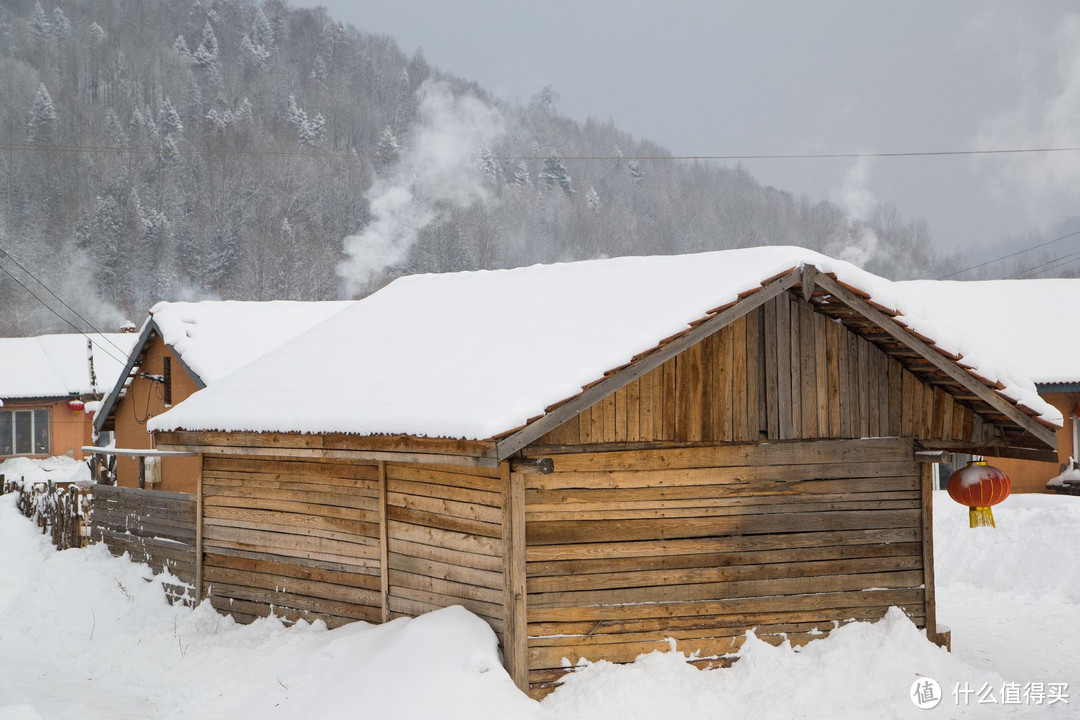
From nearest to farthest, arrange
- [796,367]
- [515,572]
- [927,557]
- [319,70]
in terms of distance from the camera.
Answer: [515,572] → [796,367] → [927,557] → [319,70]

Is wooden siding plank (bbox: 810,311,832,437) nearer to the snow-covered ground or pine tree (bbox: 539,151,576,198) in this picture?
the snow-covered ground

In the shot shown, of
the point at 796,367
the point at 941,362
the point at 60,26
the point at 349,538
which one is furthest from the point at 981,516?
the point at 60,26

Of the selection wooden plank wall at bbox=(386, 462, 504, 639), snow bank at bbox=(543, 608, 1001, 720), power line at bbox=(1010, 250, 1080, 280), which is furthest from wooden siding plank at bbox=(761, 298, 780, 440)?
power line at bbox=(1010, 250, 1080, 280)

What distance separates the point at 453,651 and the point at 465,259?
93127 mm

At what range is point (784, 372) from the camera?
954 centimetres

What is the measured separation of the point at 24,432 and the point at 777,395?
98.6 ft

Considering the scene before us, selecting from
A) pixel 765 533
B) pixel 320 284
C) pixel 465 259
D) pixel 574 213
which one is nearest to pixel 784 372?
pixel 765 533

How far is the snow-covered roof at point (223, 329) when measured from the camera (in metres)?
19.0

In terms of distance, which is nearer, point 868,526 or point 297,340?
point 868,526

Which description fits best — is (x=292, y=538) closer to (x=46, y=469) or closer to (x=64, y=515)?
(x=64, y=515)

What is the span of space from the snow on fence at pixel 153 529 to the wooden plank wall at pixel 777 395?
6.56 meters

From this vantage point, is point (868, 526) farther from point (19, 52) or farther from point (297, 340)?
point (19, 52)

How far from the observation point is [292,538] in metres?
11.0

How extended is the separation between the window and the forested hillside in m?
40.5
